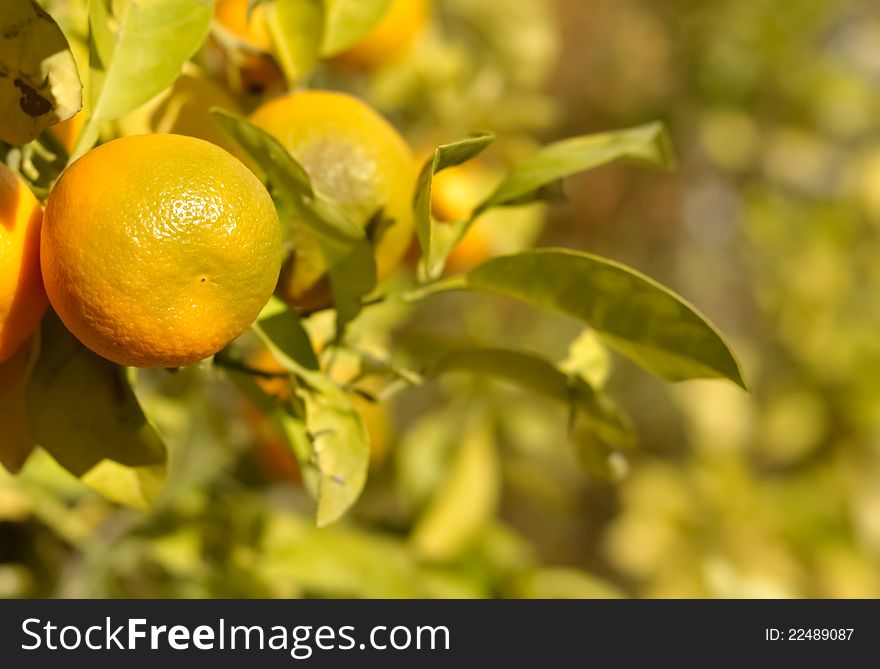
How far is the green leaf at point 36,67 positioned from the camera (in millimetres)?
421

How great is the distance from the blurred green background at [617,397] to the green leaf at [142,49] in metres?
0.20

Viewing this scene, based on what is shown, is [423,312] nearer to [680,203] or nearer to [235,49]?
[680,203]

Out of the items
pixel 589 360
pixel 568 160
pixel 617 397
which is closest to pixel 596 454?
pixel 589 360

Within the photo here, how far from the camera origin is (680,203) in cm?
190

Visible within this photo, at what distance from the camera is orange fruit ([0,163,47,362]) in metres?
0.42

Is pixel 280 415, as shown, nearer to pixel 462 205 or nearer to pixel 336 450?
pixel 336 450

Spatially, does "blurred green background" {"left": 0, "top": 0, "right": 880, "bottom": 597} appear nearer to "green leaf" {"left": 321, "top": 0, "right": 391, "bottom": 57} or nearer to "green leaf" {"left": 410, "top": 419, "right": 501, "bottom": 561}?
"green leaf" {"left": 410, "top": 419, "right": 501, "bottom": 561}

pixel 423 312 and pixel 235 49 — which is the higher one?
pixel 235 49

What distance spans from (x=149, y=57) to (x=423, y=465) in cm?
64

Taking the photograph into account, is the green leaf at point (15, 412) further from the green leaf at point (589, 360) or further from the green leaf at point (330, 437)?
the green leaf at point (589, 360)
